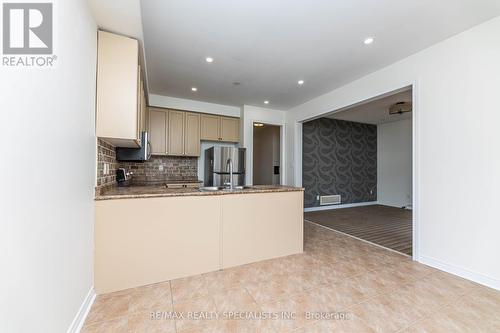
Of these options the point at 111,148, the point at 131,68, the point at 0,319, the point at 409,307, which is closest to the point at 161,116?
the point at 111,148

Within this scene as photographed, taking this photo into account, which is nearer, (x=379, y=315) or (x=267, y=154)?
(x=379, y=315)

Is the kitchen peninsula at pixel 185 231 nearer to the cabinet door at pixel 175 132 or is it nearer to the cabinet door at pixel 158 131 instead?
the cabinet door at pixel 158 131

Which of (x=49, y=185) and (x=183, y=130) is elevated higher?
(x=183, y=130)

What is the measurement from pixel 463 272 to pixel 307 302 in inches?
71.1

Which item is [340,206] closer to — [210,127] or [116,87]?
[210,127]

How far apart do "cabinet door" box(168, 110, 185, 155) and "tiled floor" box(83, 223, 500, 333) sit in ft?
9.33

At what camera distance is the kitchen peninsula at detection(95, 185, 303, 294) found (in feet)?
6.46

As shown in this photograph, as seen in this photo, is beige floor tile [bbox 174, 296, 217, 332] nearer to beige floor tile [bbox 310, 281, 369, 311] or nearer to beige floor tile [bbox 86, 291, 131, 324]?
beige floor tile [bbox 86, 291, 131, 324]

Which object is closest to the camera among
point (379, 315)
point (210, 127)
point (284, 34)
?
point (379, 315)

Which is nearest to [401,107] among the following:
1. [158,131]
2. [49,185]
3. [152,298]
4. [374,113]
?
[374,113]

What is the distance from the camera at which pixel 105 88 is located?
207 centimetres

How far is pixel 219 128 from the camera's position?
4.90 meters

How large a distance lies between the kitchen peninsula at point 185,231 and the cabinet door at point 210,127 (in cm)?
255

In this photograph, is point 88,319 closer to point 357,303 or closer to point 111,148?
point 111,148
